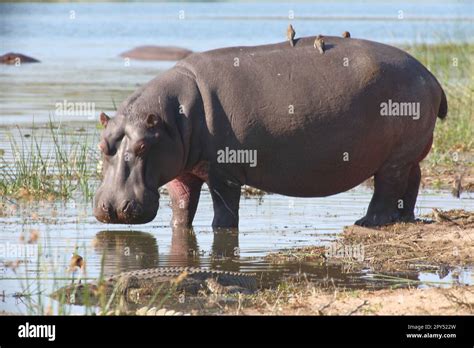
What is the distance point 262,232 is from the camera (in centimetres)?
956

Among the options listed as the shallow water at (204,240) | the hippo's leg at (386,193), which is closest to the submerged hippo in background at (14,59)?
the shallow water at (204,240)

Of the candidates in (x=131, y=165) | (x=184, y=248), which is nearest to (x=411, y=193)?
(x=184, y=248)

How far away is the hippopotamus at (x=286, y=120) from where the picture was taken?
29.8ft


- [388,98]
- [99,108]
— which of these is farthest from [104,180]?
[99,108]

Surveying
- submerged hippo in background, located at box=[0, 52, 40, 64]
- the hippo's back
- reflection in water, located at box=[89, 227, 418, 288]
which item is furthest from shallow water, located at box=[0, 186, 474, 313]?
submerged hippo in background, located at box=[0, 52, 40, 64]

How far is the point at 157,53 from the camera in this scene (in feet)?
92.7

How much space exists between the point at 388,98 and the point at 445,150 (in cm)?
419

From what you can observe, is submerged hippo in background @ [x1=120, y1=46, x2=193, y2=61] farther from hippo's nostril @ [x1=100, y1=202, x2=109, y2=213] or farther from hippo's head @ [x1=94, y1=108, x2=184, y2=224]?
hippo's nostril @ [x1=100, y1=202, x2=109, y2=213]

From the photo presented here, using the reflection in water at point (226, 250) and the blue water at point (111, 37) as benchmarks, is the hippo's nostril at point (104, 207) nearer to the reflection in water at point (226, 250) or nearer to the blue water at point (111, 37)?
the reflection in water at point (226, 250)

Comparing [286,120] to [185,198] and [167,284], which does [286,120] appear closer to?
[185,198]

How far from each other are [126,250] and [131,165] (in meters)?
0.66

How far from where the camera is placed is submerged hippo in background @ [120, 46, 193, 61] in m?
27.8

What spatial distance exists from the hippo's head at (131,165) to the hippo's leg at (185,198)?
713 mm
